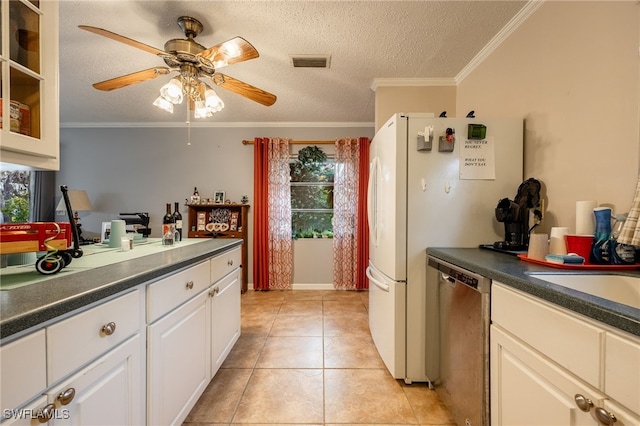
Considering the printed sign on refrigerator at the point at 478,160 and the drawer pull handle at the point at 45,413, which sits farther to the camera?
the printed sign on refrigerator at the point at 478,160

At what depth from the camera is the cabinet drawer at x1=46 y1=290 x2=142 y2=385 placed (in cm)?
65

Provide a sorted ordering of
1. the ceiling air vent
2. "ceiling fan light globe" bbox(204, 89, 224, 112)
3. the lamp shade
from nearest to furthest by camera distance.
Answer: "ceiling fan light globe" bbox(204, 89, 224, 112) → the ceiling air vent → the lamp shade

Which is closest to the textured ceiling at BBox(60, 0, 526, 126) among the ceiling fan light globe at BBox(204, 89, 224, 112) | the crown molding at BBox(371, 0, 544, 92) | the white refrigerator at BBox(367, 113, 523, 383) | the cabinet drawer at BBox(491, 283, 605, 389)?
the crown molding at BBox(371, 0, 544, 92)

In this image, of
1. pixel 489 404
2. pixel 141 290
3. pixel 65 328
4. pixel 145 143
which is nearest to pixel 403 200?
pixel 489 404

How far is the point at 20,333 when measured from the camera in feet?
1.88

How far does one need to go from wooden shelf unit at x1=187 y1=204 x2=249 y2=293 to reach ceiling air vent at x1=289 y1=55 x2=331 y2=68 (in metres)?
2.10

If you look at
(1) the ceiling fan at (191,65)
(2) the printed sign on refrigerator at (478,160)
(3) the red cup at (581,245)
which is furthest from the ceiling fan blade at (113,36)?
(3) the red cup at (581,245)

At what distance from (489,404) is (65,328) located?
60.4 inches

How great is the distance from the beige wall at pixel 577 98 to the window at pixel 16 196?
5.96m

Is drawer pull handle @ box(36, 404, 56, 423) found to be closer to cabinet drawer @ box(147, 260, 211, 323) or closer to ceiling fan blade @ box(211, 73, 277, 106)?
cabinet drawer @ box(147, 260, 211, 323)

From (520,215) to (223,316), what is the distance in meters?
2.01

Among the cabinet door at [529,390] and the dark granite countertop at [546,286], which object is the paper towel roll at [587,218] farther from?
the cabinet door at [529,390]

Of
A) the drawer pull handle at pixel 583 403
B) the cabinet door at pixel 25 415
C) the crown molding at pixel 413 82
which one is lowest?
the drawer pull handle at pixel 583 403

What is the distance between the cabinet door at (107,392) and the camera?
Answer: 2.24 ft
